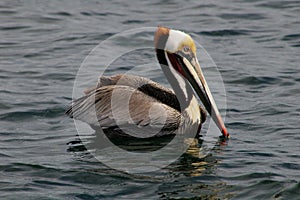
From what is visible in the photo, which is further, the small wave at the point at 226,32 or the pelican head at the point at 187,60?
the small wave at the point at 226,32

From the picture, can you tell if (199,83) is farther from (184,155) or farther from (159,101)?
(184,155)

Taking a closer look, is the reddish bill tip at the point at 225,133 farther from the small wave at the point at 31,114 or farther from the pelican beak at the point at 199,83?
the small wave at the point at 31,114

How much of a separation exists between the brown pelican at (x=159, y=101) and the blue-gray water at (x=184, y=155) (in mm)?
392

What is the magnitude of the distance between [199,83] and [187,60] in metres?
0.27

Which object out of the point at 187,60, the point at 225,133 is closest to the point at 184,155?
the point at 225,133

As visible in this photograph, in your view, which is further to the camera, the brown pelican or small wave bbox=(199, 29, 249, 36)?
small wave bbox=(199, 29, 249, 36)

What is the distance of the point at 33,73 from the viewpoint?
1034 cm

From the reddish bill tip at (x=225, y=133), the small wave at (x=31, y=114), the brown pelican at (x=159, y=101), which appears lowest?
the reddish bill tip at (x=225, y=133)

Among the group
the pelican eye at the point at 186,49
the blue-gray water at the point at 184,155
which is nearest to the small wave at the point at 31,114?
the blue-gray water at the point at 184,155

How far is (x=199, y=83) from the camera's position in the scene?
7770 mm

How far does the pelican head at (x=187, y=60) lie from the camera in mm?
7746

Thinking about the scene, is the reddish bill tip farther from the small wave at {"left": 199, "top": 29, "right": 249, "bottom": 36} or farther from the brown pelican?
the small wave at {"left": 199, "top": 29, "right": 249, "bottom": 36}

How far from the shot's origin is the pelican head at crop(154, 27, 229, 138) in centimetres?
775

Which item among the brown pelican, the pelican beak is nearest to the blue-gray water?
the pelican beak
